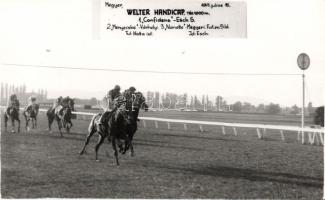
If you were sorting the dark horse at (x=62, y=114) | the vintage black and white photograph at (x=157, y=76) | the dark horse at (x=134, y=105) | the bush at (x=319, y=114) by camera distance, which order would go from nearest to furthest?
1. the vintage black and white photograph at (x=157, y=76)
2. the dark horse at (x=134, y=105)
3. the bush at (x=319, y=114)
4. the dark horse at (x=62, y=114)

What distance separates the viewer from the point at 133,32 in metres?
11.5

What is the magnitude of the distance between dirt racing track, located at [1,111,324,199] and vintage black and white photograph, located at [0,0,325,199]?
35 mm

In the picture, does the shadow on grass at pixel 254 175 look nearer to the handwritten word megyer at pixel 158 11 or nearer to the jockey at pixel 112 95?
the jockey at pixel 112 95

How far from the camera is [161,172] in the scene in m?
10.8

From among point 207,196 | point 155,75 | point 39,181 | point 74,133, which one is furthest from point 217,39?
point 74,133

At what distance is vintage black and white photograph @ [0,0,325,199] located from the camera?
10.0m

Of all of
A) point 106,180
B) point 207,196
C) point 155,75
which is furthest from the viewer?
point 155,75

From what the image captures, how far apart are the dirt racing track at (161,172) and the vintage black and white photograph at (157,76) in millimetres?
35

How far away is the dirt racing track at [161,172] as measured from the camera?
9508mm

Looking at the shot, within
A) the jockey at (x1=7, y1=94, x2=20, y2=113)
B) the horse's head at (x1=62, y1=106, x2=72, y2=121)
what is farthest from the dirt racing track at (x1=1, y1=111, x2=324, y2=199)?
the horse's head at (x1=62, y1=106, x2=72, y2=121)

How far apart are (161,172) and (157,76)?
3.29 meters

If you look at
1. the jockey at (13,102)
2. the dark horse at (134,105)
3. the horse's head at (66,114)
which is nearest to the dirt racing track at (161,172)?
the dark horse at (134,105)

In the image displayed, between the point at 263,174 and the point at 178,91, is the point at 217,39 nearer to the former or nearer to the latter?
the point at 178,91

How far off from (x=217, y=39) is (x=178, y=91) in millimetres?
2543
